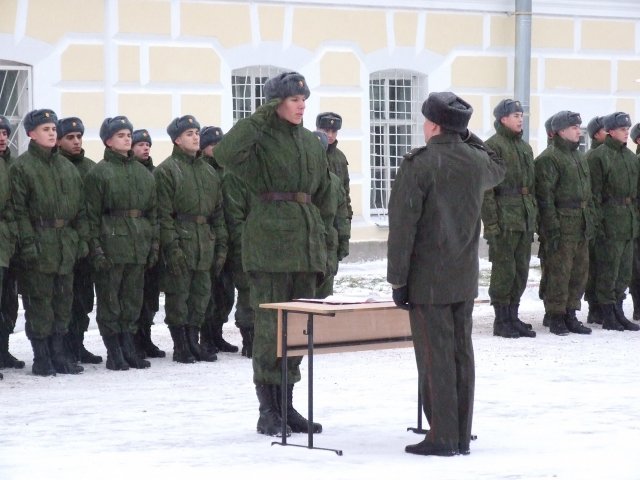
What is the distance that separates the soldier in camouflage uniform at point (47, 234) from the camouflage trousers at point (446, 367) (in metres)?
4.15

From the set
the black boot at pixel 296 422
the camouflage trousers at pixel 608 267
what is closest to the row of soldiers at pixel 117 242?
the black boot at pixel 296 422

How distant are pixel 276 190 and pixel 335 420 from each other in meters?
1.44

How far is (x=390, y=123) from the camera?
21016 millimetres

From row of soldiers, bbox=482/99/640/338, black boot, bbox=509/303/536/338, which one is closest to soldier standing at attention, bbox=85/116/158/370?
row of soldiers, bbox=482/99/640/338

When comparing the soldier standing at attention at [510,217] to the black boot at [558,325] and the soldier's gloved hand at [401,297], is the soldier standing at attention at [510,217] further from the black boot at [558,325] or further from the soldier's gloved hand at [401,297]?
the soldier's gloved hand at [401,297]

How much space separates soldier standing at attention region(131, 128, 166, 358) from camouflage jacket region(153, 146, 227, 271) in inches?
13.3

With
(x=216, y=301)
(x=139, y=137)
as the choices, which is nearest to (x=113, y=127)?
(x=139, y=137)

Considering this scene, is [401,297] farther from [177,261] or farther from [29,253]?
[177,261]

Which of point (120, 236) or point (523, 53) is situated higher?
A: point (523, 53)

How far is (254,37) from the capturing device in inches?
764

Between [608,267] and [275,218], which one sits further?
[608,267]

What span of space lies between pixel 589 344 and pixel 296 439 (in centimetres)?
537

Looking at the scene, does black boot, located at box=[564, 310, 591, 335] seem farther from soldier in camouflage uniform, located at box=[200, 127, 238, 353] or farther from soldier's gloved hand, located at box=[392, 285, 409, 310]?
soldier's gloved hand, located at box=[392, 285, 409, 310]

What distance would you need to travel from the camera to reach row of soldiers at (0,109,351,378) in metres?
11.8
